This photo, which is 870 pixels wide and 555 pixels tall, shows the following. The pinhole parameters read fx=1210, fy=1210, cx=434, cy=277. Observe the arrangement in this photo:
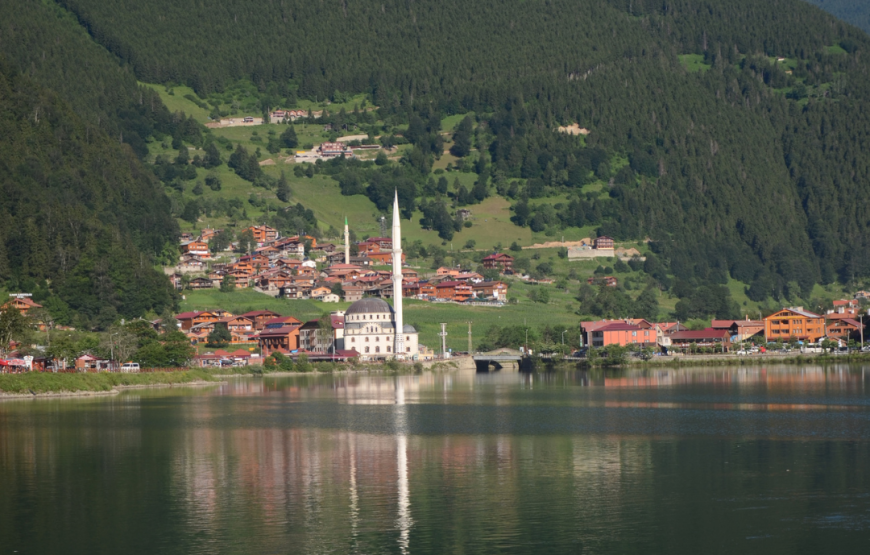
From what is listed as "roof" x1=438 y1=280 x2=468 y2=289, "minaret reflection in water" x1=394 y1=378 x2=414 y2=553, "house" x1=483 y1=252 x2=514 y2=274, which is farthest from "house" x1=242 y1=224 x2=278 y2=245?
"minaret reflection in water" x1=394 y1=378 x2=414 y2=553

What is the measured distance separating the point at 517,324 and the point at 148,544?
11863 centimetres

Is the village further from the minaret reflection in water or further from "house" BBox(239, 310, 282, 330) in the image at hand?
the minaret reflection in water

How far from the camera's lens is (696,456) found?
152 ft

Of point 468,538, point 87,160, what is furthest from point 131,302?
point 468,538

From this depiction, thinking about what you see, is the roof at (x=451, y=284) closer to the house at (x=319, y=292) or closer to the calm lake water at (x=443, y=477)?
the house at (x=319, y=292)

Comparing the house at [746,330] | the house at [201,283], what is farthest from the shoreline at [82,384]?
the house at [746,330]

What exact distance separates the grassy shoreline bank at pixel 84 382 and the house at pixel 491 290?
7195 centimetres

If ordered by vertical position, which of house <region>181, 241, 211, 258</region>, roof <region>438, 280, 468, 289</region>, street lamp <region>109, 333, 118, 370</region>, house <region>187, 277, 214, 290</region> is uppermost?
house <region>181, 241, 211, 258</region>

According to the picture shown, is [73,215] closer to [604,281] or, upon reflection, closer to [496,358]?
[496,358]

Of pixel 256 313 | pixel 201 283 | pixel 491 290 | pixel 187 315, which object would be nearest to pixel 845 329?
pixel 491 290

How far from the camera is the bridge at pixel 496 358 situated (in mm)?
131375

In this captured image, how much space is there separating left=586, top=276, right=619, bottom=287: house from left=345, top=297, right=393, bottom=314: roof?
54030mm

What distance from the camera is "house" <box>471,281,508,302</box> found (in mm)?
170750

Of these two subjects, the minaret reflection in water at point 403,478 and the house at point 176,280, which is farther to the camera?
the house at point 176,280
